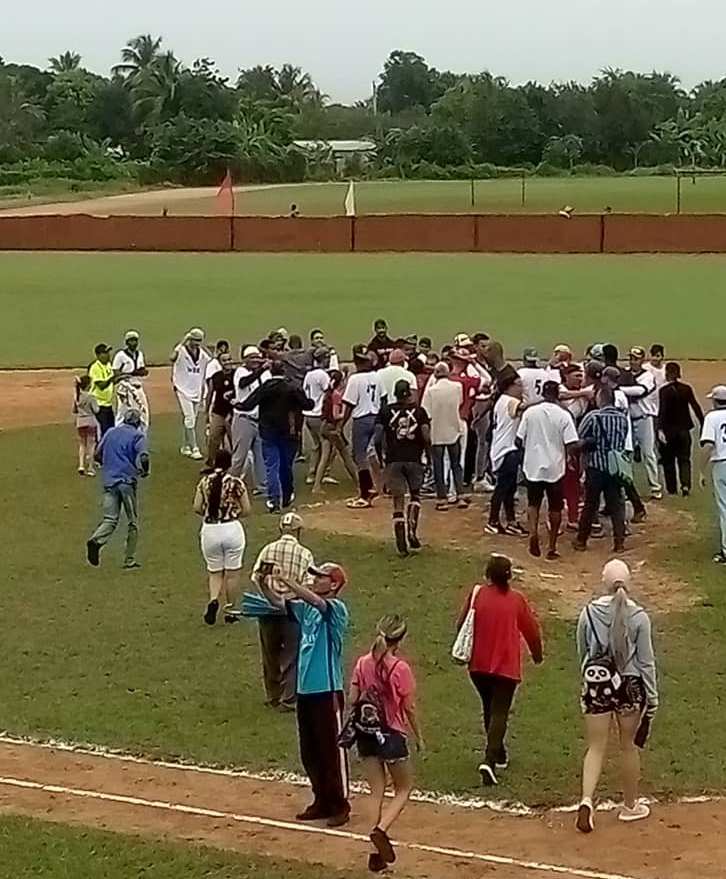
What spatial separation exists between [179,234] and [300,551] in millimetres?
50317

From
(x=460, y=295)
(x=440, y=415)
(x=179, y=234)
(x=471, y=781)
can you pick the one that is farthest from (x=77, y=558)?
(x=179, y=234)

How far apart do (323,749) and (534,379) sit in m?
9.18

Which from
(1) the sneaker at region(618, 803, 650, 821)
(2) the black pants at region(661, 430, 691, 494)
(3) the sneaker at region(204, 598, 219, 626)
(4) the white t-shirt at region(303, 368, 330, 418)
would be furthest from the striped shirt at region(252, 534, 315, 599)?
(2) the black pants at region(661, 430, 691, 494)

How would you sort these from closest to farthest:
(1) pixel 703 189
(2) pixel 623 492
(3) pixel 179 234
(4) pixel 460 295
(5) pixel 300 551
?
(5) pixel 300 551 < (2) pixel 623 492 < (4) pixel 460 295 < (3) pixel 179 234 < (1) pixel 703 189

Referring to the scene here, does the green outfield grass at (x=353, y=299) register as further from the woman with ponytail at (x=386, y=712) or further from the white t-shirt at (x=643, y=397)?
the woman with ponytail at (x=386, y=712)

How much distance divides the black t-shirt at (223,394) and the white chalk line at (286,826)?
9.21 meters

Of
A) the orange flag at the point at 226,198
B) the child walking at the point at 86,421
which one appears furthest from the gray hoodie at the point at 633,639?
the orange flag at the point at 226,198

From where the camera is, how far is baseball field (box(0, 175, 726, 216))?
78.4 metres

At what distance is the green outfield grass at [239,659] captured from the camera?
10.9m

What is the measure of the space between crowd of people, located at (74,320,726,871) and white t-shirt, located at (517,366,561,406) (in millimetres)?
32

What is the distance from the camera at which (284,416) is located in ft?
58.9

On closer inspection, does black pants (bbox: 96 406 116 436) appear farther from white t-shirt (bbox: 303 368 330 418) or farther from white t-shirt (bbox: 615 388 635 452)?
white t-shirt (bbox: 615 388 635 452)

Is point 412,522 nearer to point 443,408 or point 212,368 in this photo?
point 443,408

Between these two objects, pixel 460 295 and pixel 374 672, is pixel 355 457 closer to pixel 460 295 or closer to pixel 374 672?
pixel 374 672
